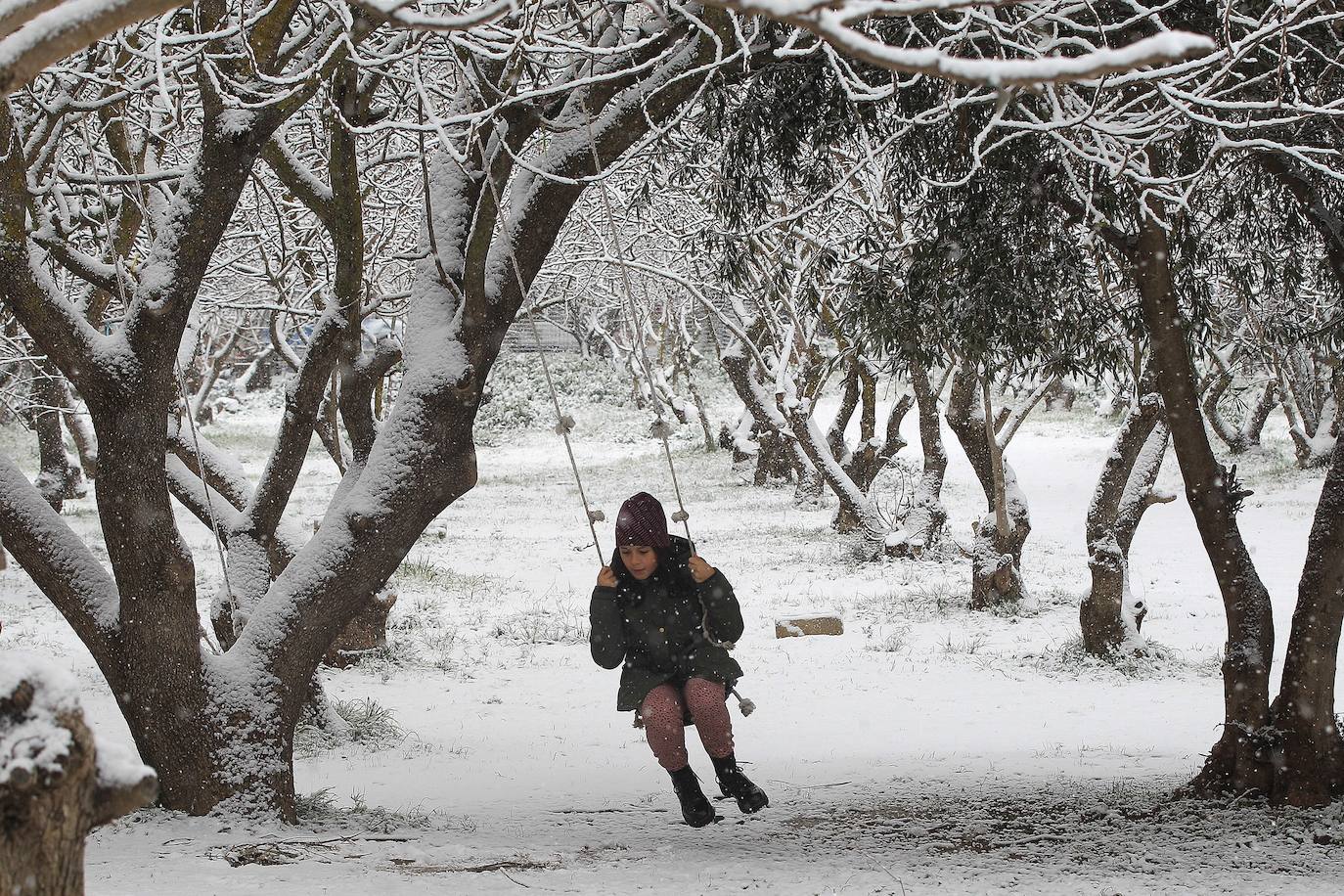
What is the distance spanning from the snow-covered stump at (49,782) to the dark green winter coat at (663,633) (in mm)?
3174

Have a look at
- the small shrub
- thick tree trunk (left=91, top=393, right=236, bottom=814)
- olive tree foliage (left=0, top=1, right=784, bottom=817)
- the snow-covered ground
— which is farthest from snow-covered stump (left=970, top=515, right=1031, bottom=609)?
thick tree trunk (left=91, top=393, right=236, bottom=814)

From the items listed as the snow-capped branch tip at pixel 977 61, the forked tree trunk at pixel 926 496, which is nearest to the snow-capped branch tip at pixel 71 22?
the snow-capped branch tip at pixel 977 61

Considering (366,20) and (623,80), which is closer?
(366,20)

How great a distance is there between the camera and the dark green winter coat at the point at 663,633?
16.5ft

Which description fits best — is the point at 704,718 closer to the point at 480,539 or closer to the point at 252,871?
the point at 252,871

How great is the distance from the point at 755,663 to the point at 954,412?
10.9ft

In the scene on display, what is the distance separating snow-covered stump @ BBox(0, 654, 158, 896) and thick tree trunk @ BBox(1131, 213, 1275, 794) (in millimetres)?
4524

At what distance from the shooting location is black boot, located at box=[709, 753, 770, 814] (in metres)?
4.89

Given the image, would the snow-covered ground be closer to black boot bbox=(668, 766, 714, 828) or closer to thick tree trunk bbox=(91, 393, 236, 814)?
black boot bbox=(668, 766, 714, 828)

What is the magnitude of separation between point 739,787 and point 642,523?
1.21 m

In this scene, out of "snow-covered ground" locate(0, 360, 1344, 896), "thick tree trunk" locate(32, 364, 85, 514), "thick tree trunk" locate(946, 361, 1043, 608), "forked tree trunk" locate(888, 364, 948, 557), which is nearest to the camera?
"snow-covered ground" locate(0, 360, 1344, 896)

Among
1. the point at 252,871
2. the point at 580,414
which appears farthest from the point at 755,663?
the point at 580,414

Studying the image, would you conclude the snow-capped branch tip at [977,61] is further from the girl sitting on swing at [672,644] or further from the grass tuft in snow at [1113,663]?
the grass tuft in snow at [1113,663]

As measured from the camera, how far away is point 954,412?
37.6 feet
